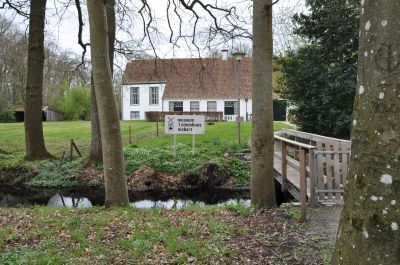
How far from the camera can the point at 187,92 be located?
50.0 metres

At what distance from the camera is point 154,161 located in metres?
17.5

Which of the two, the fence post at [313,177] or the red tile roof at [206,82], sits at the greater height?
the red tile roof at [206,82]

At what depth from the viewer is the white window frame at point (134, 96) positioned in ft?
175

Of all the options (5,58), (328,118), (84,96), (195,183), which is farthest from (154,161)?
(84,96)

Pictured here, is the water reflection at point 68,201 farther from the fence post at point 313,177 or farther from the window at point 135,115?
the window at point 135,115

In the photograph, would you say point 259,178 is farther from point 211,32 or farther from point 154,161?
point 154,161

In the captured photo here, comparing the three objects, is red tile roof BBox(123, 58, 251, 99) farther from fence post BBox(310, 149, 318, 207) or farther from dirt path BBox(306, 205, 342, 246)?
dirt path BBox(306, 205, 342, 246)

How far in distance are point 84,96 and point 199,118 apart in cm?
4052

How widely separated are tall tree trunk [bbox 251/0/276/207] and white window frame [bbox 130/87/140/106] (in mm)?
45639

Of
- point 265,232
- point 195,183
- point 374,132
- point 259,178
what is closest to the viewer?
point 374,132

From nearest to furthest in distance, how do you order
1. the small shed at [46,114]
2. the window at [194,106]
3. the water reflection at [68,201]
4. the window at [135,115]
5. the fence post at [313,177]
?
the fence post at [313,177], the water reflection at [68,201], the window at [194,106], the window at [135,115], the small shed at [46,114]

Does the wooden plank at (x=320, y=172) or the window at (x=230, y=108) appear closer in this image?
the wooden plank at (x=320, y=172)

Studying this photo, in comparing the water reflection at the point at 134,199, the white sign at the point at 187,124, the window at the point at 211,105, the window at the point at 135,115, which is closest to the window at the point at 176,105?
the window at the point at 211,105

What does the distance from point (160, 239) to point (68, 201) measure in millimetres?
8725
